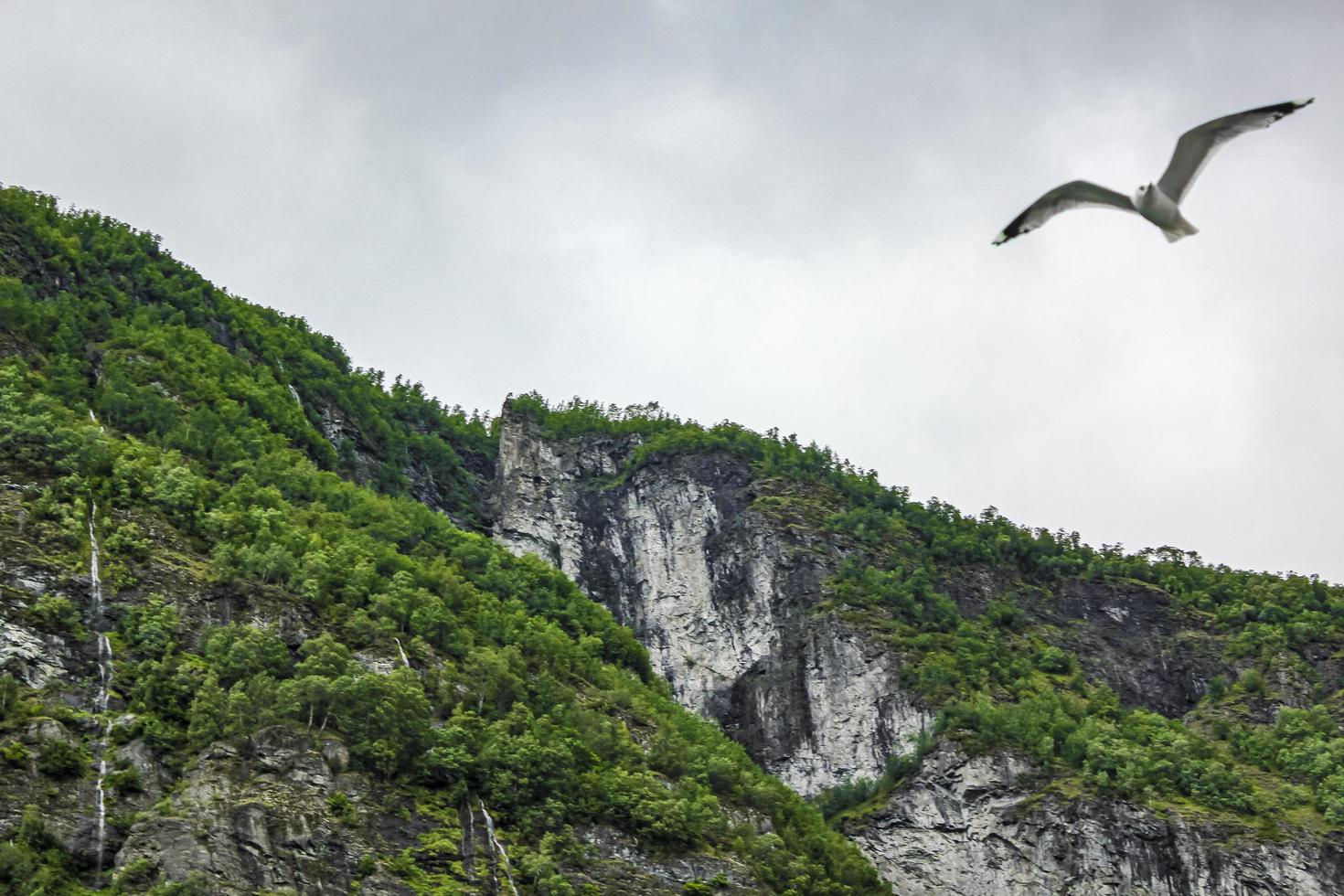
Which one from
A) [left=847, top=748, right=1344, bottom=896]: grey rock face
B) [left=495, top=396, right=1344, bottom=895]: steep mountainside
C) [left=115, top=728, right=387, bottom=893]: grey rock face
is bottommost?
[left=115, top=728, right=387, bottom=893]: grey rock face

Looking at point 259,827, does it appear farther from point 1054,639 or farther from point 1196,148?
point 1054,639

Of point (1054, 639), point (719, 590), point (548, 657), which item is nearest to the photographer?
point (548, 657)

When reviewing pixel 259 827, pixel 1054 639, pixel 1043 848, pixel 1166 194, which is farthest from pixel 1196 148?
pixel 1054 639

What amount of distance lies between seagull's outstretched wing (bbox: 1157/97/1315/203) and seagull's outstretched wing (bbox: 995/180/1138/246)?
790 millimetres

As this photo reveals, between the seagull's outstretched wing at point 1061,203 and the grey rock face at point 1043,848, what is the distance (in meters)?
73.3

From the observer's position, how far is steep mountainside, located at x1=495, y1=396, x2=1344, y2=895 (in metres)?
89.8

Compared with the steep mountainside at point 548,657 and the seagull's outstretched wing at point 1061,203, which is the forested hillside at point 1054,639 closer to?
the steep mountainside at point 548,657

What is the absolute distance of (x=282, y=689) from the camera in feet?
216

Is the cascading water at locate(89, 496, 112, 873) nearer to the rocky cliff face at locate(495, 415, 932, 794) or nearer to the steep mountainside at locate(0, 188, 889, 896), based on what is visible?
the steep mountainside at locate(0, 188, 889, 896)

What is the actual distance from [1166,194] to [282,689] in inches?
2035

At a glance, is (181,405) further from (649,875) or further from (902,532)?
(902,532)

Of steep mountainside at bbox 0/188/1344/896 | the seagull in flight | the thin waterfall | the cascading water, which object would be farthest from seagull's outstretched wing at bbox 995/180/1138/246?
the thin waterfall

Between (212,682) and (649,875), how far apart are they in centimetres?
2240

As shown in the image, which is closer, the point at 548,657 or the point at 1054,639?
the point at 548,657
